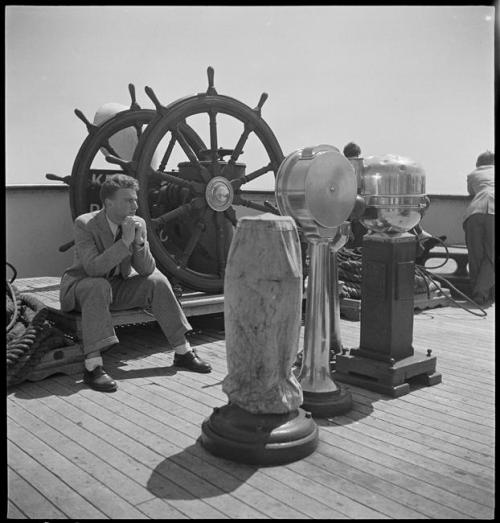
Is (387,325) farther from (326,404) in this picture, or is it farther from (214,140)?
(214,140)

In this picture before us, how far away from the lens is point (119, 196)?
3.45 metres

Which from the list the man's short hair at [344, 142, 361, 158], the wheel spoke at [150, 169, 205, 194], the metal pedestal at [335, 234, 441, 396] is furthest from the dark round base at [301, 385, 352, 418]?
the man's short hair at [344, 142, 361, 158]

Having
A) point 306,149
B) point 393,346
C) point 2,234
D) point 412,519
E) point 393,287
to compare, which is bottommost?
point 412,519

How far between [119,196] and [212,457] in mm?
1605

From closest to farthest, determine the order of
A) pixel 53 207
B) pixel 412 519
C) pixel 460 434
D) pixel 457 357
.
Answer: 1. pixel 412 519
2. pixel 460 434
3. pixel 457 357
4. pixel 53 207

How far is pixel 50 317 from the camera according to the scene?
154 inches

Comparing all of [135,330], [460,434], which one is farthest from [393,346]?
[135,330]

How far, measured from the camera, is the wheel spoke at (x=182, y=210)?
425cm

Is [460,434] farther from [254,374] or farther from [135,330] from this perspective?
[135,330]

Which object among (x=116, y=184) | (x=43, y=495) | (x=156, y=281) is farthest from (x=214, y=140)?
(x=43, y=495)

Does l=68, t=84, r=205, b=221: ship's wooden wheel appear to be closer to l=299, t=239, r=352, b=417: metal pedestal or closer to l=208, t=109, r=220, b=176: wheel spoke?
l=208, t=109, r=220, b=176: wheel spoke

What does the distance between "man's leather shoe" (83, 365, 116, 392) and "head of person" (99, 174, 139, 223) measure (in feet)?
2.69

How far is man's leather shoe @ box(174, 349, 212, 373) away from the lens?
347 centimetres

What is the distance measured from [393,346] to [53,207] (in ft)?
11.7
